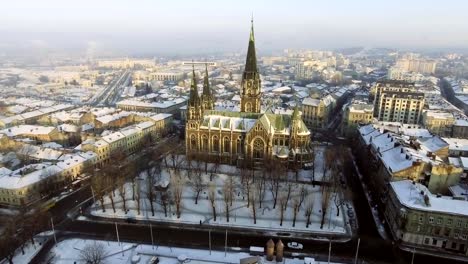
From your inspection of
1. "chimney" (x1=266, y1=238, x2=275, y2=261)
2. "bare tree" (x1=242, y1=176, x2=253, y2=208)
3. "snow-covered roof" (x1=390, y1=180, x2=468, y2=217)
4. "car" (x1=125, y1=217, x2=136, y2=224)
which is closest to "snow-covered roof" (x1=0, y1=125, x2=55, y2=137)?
"car" (x1=125, y1=217, x2=136, y2=224)

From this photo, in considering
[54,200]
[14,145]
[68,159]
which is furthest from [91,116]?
[54,200]

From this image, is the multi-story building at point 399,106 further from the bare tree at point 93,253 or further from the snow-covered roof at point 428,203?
the bare tree at point 93,253

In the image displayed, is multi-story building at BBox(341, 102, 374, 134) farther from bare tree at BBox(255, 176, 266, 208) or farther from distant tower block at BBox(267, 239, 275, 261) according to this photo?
distant tower block at BBox(267, 239, 275, 261)

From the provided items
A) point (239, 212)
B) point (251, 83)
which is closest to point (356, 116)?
point (251, 83)

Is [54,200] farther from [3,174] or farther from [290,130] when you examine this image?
[290,130]

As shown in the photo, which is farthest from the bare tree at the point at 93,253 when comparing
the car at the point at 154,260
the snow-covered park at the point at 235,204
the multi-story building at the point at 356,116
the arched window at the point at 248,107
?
the multi-story building at the point at 356,116

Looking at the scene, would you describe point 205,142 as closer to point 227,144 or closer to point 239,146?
point 227,144
